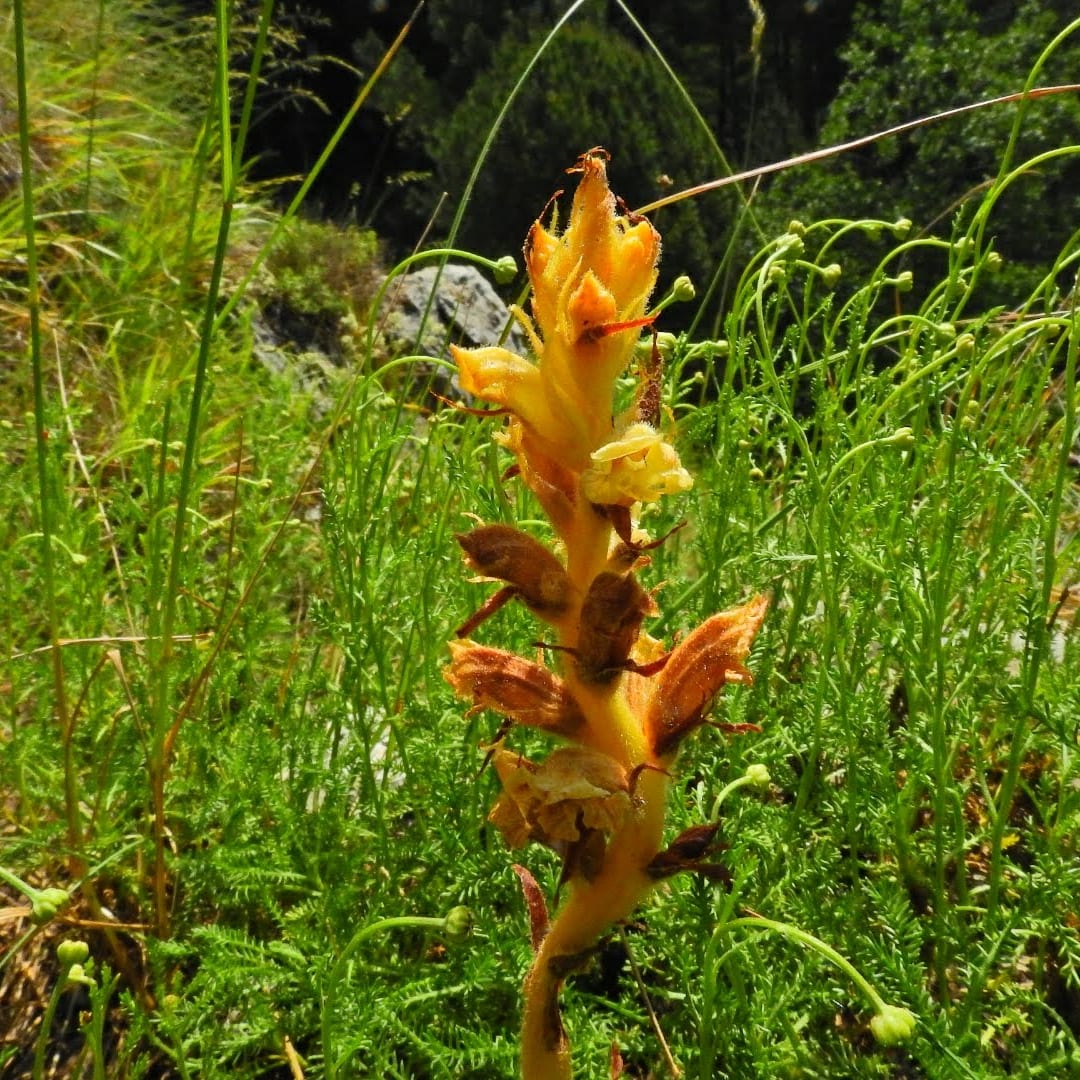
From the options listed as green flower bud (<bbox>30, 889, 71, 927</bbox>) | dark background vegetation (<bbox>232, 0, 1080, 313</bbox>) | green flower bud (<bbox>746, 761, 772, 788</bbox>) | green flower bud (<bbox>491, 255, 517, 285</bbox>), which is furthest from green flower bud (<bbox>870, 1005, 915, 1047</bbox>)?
dark background vegetation (<bbox>232, 0, 1080, 313</bbox>)

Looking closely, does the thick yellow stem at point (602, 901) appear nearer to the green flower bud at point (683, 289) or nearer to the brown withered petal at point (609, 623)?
the brown withered petal at point (609, 623)

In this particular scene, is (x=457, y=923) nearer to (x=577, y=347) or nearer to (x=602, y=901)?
(x=602, y=901)

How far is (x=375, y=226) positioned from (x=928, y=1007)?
414 inches

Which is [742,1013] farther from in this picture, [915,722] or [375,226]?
[375,226]

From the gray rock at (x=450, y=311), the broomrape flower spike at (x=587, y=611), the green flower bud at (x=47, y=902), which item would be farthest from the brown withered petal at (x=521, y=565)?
the gray rock at (x=450, y=311)

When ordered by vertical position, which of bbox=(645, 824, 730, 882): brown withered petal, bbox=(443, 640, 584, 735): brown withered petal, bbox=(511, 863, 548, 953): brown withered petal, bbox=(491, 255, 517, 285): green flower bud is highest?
bbox=(491, 255, 517, 285): green flower bud

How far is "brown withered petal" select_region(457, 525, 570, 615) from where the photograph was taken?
2.00 ft

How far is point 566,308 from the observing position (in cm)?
59

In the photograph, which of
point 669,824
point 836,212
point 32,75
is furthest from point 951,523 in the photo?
point 836,212

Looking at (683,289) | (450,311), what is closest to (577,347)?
(683,289)

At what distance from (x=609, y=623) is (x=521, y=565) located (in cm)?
7

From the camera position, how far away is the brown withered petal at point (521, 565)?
0.61 metres

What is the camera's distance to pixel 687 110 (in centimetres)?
762

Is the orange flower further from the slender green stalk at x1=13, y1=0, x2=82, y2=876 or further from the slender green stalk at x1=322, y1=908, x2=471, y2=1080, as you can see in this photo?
the slender green stalk at x1=13, y1=0, x2=82, y2=876
